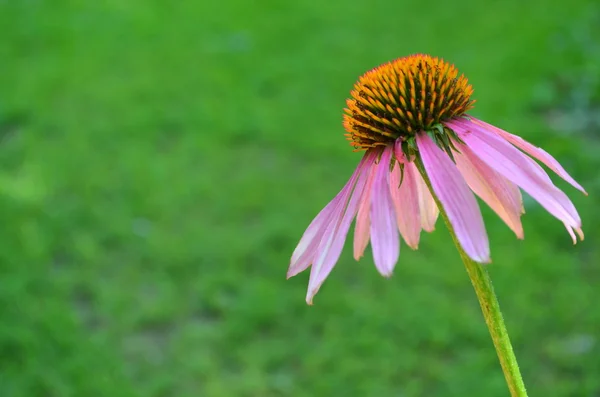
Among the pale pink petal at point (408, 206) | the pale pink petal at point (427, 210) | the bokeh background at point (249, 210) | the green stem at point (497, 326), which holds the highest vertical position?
the bokeh background at point (249, 210)

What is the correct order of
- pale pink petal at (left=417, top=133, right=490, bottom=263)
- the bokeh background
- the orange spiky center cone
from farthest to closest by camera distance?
the bokeh background, the orange spiky center cone, pale pink petal at (left=417, top=133, right=490, bottom=263)

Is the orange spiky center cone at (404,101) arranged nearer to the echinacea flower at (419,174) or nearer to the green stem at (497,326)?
the echinacea flower at (419,174)

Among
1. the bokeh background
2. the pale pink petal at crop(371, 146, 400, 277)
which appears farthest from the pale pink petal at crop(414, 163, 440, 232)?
the bokeh background

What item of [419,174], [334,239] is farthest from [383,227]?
[419,174]

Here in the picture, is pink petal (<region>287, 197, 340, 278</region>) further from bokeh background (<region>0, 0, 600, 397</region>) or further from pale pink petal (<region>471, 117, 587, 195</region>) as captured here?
bokeh background (<region>0, 0, 600, 397</region>)

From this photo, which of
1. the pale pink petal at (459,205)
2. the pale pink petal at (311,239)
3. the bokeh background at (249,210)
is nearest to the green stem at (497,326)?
the pale pink petal at (459,205)

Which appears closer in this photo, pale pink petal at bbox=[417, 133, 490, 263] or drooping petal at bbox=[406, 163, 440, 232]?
pale pink petal at bbox=[417, 133, 490, 263]

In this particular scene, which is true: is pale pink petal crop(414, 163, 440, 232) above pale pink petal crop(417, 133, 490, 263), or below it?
above
